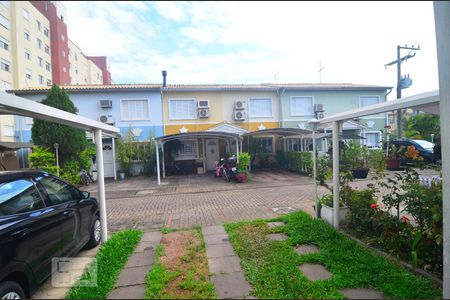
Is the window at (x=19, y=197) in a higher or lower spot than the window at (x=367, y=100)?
lower

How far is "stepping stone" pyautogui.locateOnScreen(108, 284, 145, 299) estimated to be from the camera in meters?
2.68

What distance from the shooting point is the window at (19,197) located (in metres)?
2.49

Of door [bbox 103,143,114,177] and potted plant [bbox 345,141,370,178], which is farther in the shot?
door [bbox 103,143,114,177]

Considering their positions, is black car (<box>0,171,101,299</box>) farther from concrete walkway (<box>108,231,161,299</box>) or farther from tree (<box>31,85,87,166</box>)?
tree (<box>31,85,87,166</box>)

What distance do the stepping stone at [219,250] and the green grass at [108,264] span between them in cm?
129

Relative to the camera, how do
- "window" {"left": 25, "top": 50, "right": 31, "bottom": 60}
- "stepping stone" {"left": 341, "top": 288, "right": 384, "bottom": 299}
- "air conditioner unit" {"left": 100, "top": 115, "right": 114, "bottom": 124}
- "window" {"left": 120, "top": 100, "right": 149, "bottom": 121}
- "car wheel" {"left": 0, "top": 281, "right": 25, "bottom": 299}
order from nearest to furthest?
"car wheel" {"left": 0, "top": 281, "right": 25, "bottom": 299}, "stepping stone" {"left": 341, "top": 288, "right": 384, "bottom": 299}, "air conditioner unit" {"left": 100, "top": 115, "right": 114, "bottom": 124}, "window" {"left": 120, "top": 100, "right": 149, "bottom": 121}, "window" {"left": 25, "top": 50, "right": 31, "bottom": 60}

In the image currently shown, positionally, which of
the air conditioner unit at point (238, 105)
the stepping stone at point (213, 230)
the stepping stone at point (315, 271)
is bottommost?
the stepping stone at point (315, 271)

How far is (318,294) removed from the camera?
2605 millimetres

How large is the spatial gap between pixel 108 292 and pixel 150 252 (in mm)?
1130

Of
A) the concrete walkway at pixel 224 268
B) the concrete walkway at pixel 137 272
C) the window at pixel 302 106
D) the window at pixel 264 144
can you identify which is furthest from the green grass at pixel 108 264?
the window at pixel 302 106

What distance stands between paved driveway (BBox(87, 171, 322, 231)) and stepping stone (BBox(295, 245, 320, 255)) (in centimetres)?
189

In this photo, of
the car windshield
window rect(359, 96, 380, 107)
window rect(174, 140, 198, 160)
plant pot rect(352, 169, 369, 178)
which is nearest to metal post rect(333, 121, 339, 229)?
plant pot rect(352, 169, 369, 178)

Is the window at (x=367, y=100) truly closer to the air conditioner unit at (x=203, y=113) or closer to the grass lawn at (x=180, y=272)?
the air conditioner unit at (x=203, y=113)

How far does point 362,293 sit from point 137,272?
282cm
